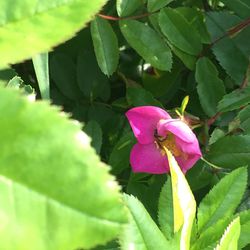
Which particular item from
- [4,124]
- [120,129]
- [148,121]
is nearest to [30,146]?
[4,124]

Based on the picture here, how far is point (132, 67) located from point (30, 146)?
0.83 metres

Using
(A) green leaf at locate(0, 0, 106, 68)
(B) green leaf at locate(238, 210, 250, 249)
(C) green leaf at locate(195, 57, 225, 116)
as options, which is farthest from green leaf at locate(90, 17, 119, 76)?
(A) green leaf at locate(0, 0, 106, 68)

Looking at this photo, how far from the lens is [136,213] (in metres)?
0.48

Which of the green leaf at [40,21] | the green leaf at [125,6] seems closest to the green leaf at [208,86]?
the green leaf at [125,6]

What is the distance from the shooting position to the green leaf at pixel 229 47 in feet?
2.87

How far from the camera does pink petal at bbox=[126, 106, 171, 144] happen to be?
0.75 meters

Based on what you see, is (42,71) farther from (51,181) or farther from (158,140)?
(51,181)

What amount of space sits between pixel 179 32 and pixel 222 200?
0.95 ft

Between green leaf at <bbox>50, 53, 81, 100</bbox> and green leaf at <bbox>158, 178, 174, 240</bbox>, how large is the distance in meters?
0.37

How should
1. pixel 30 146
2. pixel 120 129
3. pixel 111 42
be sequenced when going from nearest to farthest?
pixel 30 146, pixel 111 42, pixel 120 129

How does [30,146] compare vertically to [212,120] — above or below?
above

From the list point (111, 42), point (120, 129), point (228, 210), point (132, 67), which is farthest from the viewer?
point (132, 67)

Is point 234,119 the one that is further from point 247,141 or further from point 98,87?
point 98,87

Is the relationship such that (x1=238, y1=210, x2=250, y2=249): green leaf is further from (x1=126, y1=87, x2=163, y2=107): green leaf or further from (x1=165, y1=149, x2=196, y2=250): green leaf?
(x1=126, y1=87, x2=163, y2=107): green leaf
